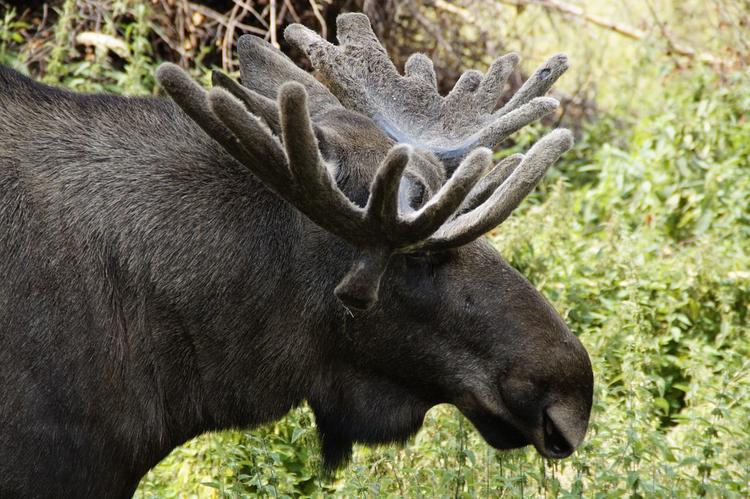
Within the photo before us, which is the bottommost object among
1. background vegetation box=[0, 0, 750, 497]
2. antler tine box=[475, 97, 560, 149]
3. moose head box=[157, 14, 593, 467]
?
background vegetation box=[0, 0, 750, 497]

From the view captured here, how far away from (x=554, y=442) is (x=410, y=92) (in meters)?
1.40

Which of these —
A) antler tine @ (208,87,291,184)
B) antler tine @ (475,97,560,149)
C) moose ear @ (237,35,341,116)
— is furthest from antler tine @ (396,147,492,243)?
moose ear @ (237,35,341,116)

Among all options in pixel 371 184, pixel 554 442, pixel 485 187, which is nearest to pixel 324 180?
pixel 371 184

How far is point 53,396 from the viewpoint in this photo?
10.5ft

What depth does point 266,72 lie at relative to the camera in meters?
4.14

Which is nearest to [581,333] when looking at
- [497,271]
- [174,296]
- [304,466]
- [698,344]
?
[698,344]

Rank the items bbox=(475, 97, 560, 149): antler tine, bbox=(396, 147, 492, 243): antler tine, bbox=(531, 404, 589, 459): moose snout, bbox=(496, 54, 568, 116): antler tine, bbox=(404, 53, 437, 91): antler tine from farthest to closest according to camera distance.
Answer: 1. bbox=(404, 53, 437, 91): antler tine
2. bbox=(496, 54, 568, 116): antler tine
3. bbox=(475, 97, 560, 149): antler tine
4. bbox=(531, 404, 589, 459): moose snout
5. bbox=(396, 147, 492, 243): antler tine

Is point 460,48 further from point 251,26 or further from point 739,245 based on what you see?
point 739,245

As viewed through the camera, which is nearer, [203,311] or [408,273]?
[203,311]

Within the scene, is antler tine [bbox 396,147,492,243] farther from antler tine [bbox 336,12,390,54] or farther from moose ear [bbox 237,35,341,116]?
antler tine [bbox 336,12,390,54]

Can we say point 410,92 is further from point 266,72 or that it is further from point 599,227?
point 599,227

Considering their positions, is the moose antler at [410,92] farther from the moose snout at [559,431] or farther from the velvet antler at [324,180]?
the moose snout at [559,431]

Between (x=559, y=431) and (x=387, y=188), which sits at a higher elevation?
(x=387, y=188)

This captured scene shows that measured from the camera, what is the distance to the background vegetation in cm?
466
